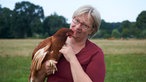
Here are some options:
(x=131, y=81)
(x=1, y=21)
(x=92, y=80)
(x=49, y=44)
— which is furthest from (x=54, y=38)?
(x=1, y=21)

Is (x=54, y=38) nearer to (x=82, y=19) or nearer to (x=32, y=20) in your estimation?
(x=82, y=19)

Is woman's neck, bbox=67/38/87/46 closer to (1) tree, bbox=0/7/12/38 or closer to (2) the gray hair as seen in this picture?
(2) the gray hair

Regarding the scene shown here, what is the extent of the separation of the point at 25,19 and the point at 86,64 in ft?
145

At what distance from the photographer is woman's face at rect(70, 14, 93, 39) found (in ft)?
8.36

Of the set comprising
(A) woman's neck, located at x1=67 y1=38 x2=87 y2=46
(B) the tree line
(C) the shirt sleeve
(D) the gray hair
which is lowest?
(B) the tree line

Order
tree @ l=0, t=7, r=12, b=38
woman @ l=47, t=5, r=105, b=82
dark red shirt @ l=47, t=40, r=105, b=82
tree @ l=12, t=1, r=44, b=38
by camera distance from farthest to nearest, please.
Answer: tree @ l=12, t=1, r=44, b=38 → tree @ l=0, t=7, r=12, b=38 → dark red shirt @ l=47, t=40, r=105, b=82 → woman @ l=47, t=5, r=105, b=82

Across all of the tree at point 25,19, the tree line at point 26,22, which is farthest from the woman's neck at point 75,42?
the tree at point 25,19

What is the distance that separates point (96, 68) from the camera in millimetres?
2555

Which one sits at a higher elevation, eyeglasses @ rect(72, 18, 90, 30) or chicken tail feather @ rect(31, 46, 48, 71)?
eyeglasses @ rect(72, 18, 90, 30)

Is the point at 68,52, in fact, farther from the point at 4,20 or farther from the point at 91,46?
the point at 4,20

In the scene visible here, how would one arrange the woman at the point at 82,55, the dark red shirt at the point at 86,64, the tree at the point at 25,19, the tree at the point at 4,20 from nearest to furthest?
the woman at the point at 82,55 → the dark red shirt at the point at 86,64 → the tree at the point at 4,20 → the tree at the point at 25,19

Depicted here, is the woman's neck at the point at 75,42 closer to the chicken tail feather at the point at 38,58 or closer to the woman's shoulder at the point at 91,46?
the woman's shoulder at the point at 91,46


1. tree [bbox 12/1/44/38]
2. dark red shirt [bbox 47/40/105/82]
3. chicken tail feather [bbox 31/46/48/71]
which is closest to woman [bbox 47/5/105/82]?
dark red shirt [bbox 47/40/105/82]

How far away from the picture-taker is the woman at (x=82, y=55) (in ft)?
8.07
